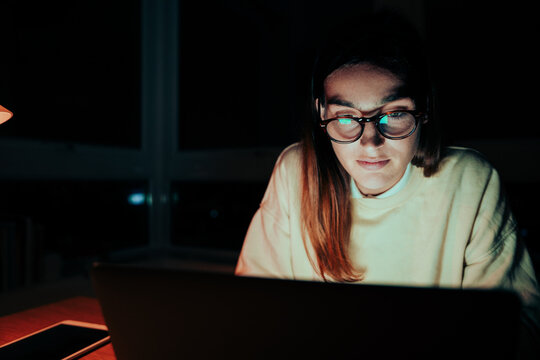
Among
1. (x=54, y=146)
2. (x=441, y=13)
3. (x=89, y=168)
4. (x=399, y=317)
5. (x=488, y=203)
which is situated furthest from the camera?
(x=89, y=168)

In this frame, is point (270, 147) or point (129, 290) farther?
point (270, 147)

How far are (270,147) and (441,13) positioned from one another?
979mm

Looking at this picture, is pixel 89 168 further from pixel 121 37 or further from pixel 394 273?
pixel 394 273

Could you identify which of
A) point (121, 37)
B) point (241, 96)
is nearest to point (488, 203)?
point (241, 96)

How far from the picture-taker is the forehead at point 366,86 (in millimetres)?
979

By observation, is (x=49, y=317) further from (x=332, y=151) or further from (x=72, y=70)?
(x=72, y=70)

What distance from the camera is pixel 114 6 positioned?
7.22 ft

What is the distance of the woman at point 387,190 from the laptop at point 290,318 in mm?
644

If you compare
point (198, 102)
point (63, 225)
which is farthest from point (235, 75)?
point (63, 225)

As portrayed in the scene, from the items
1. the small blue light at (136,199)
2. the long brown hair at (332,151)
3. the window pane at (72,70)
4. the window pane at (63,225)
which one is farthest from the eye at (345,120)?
the small blue light at (136,199)

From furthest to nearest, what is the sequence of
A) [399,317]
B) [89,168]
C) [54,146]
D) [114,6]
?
1. [114,6]
2. [89,168]
3. [54,146]
4. [399,317]

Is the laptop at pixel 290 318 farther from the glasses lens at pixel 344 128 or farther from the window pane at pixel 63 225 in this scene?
the window pane at pixel 63 225

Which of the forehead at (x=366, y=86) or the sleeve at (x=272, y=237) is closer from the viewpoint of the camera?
the forehead at (x=366, y=86)

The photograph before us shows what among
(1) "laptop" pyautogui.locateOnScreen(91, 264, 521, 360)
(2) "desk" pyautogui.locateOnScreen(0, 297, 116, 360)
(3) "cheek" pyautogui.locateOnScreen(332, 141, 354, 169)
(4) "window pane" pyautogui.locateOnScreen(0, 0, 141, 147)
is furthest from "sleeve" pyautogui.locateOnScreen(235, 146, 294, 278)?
(4) "window pane" pyautogui.locateOnScreen(0, 0, 141, 147)
